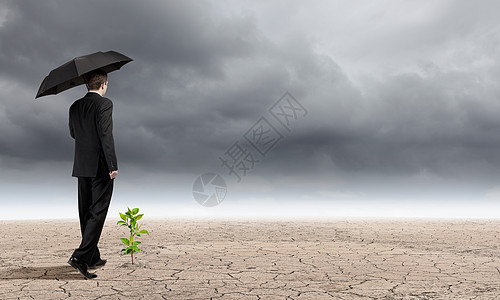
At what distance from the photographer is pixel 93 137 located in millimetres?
3584

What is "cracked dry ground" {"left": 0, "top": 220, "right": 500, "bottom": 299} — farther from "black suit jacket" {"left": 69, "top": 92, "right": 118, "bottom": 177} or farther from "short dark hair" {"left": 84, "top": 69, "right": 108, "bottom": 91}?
"short dark hair" {"left": 84, "top": 69, "right": 108, "bottom": 91}

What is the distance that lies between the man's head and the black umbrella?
0.13 m

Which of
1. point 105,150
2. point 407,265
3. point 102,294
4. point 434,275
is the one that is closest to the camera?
point 102,294

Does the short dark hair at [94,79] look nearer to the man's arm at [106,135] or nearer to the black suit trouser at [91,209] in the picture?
the man's arm at [106,135]

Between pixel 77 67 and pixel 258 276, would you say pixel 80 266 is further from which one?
pixel 77 67

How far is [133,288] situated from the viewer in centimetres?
316

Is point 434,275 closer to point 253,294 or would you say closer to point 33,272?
point 253,294

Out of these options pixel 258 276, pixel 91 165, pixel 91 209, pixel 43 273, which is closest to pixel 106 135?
pixel 91 165

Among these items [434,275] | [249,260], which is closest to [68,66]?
[249,260]

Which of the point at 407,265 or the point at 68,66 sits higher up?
the point at 68,66

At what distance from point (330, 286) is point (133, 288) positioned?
171 centimetres

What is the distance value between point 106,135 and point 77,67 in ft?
2.20

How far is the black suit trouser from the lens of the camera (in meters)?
3.50

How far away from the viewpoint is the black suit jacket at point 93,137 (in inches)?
138
